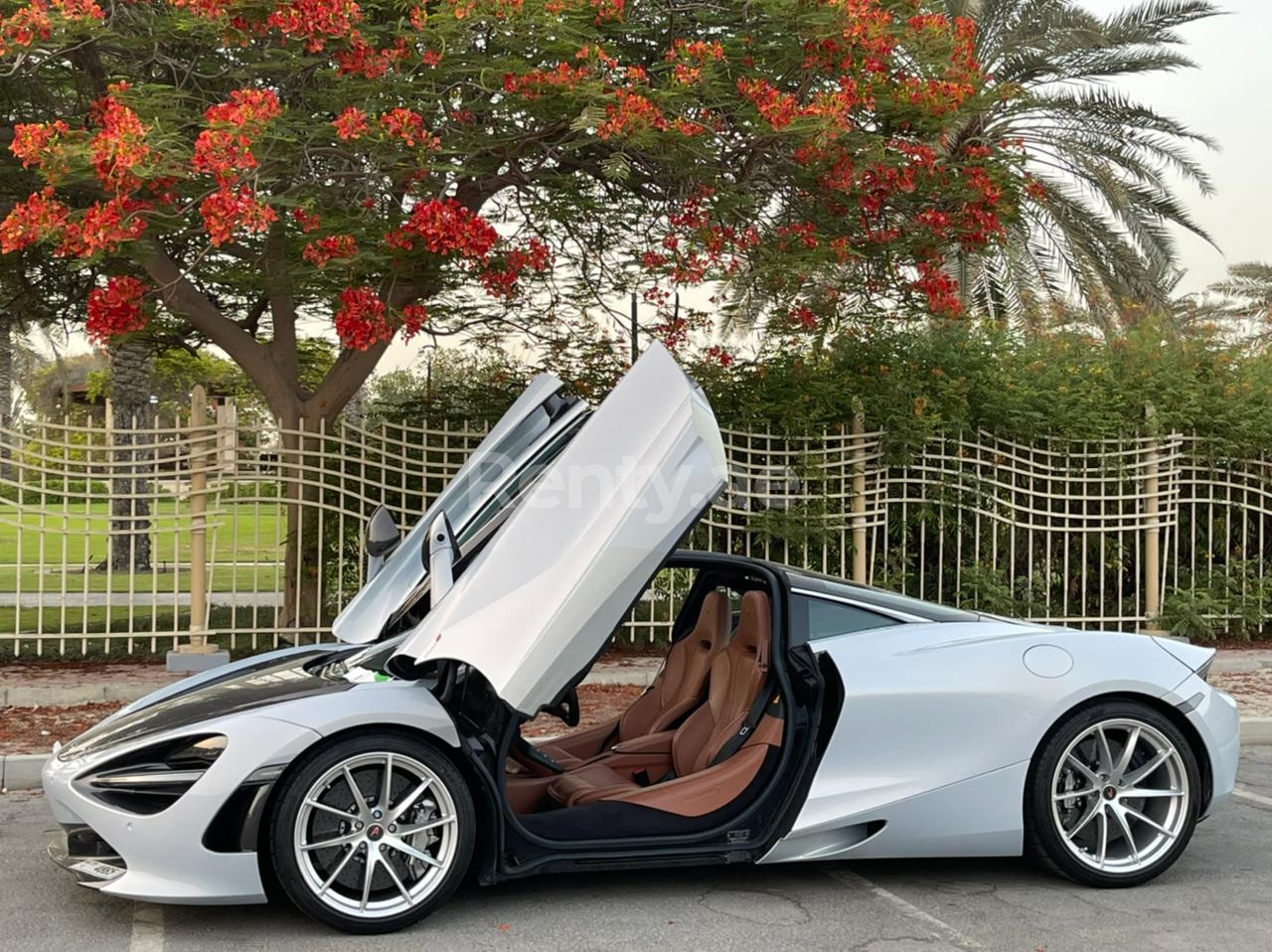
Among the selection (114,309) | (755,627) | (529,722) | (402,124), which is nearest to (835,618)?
(755,627)

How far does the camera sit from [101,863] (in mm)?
4559

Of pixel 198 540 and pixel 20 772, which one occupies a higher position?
pixel 198 540

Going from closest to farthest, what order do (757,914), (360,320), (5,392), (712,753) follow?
(757,914) → (712,753) → (360,320) → (5,392)

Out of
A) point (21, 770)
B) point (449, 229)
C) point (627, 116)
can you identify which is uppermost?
point (627, 116)

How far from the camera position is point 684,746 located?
5.45m

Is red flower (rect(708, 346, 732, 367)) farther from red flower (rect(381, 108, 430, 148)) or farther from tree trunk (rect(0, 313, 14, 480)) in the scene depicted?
tree trunk (rect(0, 313, 14, 480))

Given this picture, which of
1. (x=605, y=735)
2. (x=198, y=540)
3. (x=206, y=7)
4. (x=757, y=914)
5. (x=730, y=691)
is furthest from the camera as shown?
(x=198, y=540)

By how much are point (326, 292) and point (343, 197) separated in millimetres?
1663

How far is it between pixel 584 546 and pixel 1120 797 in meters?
2.40

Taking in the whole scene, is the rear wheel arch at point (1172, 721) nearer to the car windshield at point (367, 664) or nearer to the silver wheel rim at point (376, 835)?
the silver wheel rim at point (376, 835)

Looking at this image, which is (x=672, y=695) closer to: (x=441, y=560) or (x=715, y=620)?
(x=715, y=620)

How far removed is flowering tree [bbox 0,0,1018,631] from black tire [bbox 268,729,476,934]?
476 centimetres

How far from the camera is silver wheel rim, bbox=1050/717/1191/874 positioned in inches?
206

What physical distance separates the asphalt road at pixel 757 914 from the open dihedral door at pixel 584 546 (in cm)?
95
